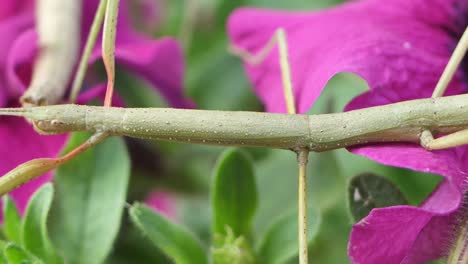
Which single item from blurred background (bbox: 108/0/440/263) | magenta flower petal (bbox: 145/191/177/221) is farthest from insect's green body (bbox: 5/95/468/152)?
magenta flower petal (bbox: 145/191/177/221)

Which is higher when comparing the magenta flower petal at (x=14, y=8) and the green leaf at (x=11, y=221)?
the magenta flower petal at (x=14, y=8)

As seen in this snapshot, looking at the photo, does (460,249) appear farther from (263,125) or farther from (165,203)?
(165,203)

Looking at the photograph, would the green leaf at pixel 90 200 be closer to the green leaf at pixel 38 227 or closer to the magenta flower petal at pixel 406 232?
the green leaf at pixel 38 227

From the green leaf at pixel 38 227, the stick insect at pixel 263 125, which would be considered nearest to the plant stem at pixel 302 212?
the stick insect at pixel 263 125

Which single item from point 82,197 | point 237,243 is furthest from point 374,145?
point 82,197

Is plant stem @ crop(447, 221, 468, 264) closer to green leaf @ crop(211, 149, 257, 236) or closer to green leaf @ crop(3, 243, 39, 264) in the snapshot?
green leaf @ crop(211, 149, 257, 236)
